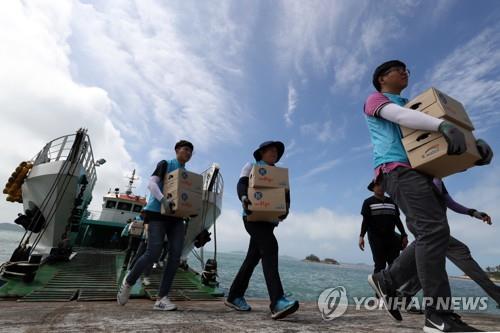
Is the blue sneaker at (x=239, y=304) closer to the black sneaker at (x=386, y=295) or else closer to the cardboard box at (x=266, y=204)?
the cardboard box at (x=266, y=204)

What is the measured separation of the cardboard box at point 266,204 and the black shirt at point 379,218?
224cm

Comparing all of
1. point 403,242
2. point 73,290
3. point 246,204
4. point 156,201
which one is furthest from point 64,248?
point 403,242

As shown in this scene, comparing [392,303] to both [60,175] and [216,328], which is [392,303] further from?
[60,175]

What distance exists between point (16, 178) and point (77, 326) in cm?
997

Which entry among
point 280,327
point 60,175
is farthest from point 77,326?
point 60,175

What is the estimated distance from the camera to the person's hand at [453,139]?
5.81ft

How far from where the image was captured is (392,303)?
2309 mm

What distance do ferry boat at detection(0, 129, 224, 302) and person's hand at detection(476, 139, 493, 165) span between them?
433 cm

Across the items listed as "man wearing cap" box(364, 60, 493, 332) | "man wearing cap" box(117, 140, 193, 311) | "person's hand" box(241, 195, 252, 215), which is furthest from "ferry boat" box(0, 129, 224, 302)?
"man wearing cap" box(364, 60, 493, 332)

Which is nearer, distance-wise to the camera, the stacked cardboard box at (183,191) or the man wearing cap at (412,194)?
the man wearing cap at (412,194)

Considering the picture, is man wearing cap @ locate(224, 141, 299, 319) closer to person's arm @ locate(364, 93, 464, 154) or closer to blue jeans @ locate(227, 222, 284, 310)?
blue jeans @ locate(227, 222, 284, 310)

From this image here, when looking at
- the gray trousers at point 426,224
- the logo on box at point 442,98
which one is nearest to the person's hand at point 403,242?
the gray trousers at point 426,224

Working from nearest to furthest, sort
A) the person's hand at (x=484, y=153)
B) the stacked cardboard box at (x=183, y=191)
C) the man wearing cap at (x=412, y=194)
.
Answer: the man wearing cap at (x=412, y=194), the person's hand at (x=484, y=153), the stacked cardboard box at (x=183, y=191)

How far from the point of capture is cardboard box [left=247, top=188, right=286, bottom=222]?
3104mm
